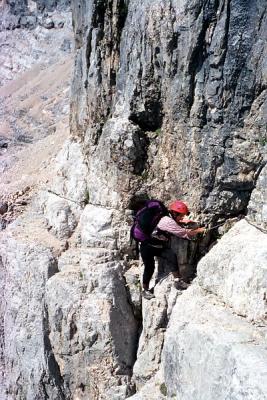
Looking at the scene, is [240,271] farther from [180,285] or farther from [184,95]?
[184,95]

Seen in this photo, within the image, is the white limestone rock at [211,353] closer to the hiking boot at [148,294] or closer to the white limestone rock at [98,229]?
the hiking boot at [148,294]

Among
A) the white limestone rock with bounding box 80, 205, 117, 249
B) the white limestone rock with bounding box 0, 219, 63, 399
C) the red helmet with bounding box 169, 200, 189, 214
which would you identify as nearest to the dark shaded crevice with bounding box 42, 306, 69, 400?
the white limestone rock with bounding box 0, 219, 63, 399

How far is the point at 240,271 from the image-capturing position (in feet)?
28.6

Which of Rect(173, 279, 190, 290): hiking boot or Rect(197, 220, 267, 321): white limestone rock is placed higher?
Rect(197, 220, 267, 321): white limestone rock

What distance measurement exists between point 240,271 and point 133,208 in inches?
130

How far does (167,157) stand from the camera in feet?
35.9

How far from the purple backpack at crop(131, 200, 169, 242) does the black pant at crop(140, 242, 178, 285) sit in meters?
0.21

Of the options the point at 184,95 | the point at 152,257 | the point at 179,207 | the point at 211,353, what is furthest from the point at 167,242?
the point at 211,353

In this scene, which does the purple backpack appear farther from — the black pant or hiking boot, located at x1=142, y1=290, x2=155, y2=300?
hiking boot, located at x1=142, y1=290, x2=155, y2=300

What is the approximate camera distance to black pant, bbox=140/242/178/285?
10.5 meters

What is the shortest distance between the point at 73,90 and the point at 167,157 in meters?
3.84

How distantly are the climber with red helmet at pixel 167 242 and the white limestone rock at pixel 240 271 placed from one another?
668 mm

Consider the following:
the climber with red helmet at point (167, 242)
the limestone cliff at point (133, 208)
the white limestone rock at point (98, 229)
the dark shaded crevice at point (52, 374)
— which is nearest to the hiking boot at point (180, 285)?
the climber with red helmet at point (167, 242)

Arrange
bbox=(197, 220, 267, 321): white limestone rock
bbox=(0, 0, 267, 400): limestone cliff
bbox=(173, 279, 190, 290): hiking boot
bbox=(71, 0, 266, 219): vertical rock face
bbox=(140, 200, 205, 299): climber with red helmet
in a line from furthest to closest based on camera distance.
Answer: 1. bbox=(173, 279, 190, 290): hiking boot
2. bbox=(140, 200, 205, 299): climber with red helmet
3. bbox=(71, 0, 266, 219): vertical rock face
4. bbox=(0, 0, 267, 400): limestone cliff
5. bbox=(197, 220, 267, 321): white limestone rock
